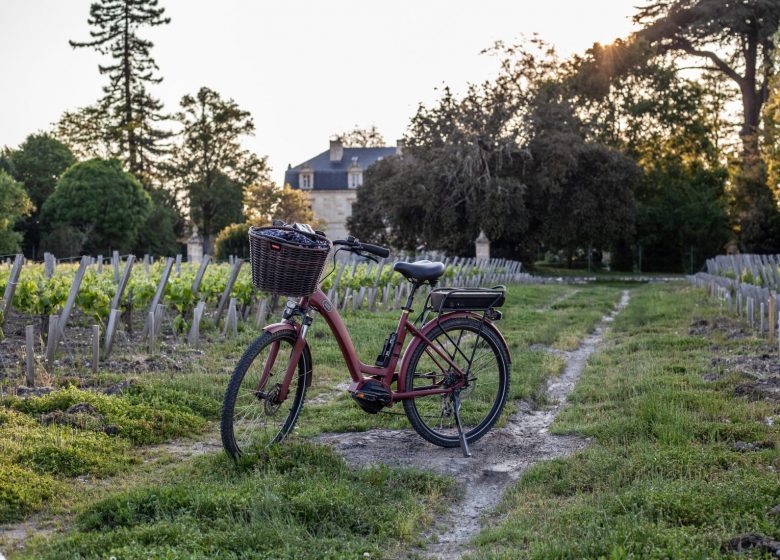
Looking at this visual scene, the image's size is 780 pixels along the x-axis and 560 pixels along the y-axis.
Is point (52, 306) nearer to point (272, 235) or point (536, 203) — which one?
point (272, 235)

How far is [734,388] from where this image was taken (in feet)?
23.1

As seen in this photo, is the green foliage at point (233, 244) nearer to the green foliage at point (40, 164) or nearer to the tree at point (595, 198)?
the tree at point (595, 198)

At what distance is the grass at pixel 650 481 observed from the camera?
3.58 m

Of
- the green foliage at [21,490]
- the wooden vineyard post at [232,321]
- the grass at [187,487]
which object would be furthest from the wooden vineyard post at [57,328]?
the green foliage at [21,490]

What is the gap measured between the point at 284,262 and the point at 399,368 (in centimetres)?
118

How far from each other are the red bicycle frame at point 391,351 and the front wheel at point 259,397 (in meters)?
0.05

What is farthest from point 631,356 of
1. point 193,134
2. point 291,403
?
point 193,134

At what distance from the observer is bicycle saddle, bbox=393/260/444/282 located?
5254 millimetres

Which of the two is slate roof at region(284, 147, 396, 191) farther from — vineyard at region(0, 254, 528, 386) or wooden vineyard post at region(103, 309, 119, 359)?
wooden vineyard post at region(103, 309, 119, 359)

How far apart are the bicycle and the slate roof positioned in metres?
71.5

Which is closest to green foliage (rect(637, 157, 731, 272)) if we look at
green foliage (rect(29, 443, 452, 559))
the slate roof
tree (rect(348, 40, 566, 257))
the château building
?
tree (rect(348, 40, 566, 257))

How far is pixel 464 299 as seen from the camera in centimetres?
555

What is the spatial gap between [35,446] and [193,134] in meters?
55.6

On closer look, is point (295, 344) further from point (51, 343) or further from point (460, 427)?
point (51, 343)
